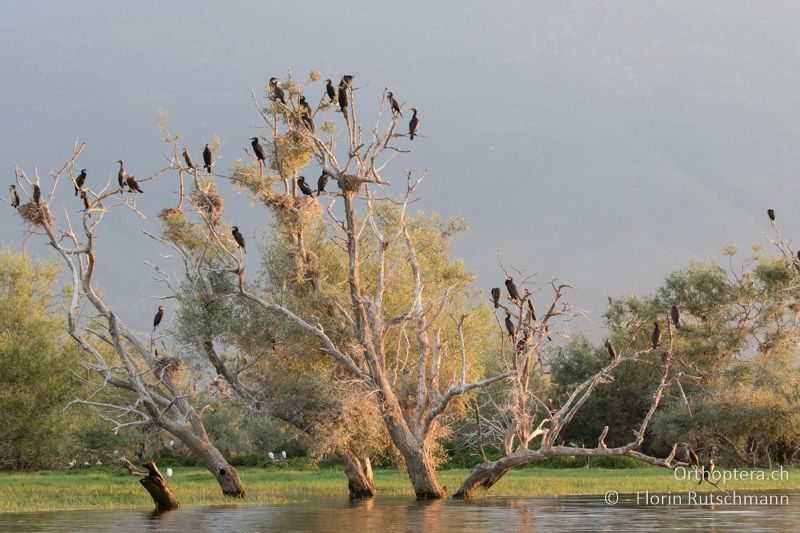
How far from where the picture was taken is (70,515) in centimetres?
3008

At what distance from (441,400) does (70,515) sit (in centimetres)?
1121

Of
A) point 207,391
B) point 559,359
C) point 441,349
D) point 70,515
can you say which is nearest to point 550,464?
point 559,359

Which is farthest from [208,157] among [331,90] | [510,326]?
[510,326]

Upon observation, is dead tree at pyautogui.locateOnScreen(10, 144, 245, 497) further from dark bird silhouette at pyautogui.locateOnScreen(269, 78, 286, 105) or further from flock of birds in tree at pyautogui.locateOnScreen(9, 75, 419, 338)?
dark bird silhouette at pyautogui.locateOnScreen(269, 78, 286, 105)

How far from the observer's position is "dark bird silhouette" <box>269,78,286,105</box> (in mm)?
35381

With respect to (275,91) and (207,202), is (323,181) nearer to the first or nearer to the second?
(275,91)

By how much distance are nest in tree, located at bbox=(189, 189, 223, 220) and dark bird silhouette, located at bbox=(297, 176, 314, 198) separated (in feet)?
8.43

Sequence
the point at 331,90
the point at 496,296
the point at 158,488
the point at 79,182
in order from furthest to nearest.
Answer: the point at 331,90 → the point at 79,182 → the point at 496,296 → the point at 158,488

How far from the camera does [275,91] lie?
35.3 meters

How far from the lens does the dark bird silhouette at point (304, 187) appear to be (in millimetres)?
36125

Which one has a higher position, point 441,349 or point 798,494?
point 441,349

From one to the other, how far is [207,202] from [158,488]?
939 centimetres

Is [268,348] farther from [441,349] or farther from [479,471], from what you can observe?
[479,471]

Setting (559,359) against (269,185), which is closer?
(269,185)
